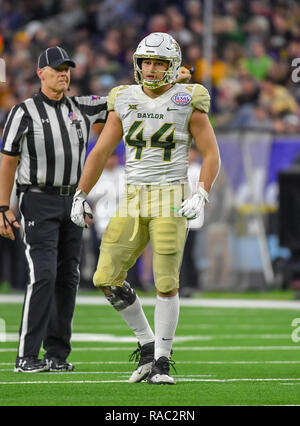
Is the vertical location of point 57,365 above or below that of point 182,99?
below

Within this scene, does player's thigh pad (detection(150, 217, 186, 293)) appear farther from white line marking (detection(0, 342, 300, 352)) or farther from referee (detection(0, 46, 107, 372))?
white line marking (detection(0, 342, 300, 352))

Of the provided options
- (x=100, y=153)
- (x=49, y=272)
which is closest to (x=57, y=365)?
(x=49, y=272)

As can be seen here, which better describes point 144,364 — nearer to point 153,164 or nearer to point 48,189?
point 153,164

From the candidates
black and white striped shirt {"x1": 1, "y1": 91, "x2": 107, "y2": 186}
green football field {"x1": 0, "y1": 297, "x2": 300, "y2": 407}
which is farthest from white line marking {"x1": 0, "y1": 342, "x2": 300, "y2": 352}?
black and white striped shirt {"x1": 1, "y1": 91, "x2": 107, "y2": 186}

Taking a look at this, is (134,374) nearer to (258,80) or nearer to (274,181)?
(274,181)

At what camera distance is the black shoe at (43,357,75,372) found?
6612mm

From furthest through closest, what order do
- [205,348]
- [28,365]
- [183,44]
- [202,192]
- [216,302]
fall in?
[183,44] → [216,302] → [205,348] → [28,365] → [202,192]

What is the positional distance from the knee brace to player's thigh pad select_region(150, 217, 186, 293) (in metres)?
0.22

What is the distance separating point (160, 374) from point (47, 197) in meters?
1.38

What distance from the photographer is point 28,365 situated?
649cm

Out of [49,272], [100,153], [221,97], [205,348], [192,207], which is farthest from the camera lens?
[221,97]

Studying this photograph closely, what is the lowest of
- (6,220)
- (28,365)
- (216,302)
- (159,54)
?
(28,365)

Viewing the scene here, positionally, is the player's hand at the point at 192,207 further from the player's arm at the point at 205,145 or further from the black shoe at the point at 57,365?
the black shoe at the point at 57,365

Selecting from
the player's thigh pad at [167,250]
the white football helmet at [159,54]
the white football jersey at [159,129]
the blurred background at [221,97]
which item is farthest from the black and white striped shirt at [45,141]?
the blurred background at [221,97]
